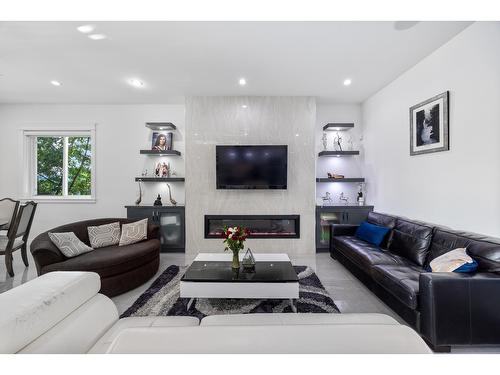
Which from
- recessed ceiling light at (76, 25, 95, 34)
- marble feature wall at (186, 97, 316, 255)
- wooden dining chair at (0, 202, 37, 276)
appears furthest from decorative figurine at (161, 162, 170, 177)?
recessed ceiling light at (76, 25, 95, 34)

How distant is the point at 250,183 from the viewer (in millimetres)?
4293

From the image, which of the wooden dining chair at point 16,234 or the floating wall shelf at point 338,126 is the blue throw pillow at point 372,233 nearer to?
the floating wall shelf at point 338,126

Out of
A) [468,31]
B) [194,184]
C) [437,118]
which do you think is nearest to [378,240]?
[437,118]

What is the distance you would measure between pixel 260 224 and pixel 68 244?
112 inches

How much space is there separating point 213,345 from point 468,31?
138 inches

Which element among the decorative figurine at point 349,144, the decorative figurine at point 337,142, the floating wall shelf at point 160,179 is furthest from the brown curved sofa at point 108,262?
the decorative figurine at point 349,144

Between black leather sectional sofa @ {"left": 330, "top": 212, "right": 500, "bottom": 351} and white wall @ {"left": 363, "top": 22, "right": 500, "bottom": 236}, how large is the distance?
0.34 meters

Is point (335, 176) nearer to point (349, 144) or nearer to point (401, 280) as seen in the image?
point (349, 144)

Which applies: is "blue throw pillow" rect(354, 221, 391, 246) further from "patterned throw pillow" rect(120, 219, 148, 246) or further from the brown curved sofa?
"patterned throw pillow" rect(120, 219, 148, 246)

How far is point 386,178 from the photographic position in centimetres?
403

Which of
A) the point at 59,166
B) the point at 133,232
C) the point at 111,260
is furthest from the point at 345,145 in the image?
the point at 59,166

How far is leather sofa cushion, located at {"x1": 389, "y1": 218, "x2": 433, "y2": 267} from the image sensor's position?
8.49 ft

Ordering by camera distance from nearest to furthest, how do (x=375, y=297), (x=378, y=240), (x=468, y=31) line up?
(x=468, y=31) → (x=375, y=297) → (x=378, y=240)
